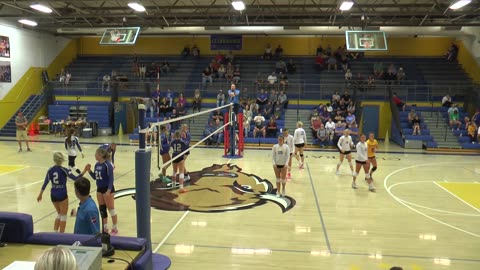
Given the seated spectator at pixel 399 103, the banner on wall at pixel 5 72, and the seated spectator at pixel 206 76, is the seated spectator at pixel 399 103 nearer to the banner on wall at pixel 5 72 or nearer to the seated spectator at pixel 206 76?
the seated spectator at pixel 206 76

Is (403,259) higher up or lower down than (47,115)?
lower down

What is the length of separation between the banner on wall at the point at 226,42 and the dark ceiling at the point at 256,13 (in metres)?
4.30

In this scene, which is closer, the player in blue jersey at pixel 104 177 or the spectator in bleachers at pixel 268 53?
the player in blue jersey at pixel 104 177

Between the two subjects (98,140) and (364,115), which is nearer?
(98,140)

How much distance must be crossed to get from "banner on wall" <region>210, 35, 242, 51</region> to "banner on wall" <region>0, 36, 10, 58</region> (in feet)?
42.0

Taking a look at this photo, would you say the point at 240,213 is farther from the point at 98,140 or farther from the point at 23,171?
the point at 98,140

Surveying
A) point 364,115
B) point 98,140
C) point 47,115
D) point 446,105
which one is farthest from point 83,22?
point 446,105

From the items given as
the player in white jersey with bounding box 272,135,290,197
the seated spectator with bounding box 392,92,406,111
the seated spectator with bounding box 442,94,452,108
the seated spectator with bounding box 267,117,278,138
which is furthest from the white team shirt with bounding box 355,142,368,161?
the seated spectator with bounding box 442,94,452,108

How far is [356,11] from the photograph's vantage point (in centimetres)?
1981

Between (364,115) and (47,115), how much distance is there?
2059 cm

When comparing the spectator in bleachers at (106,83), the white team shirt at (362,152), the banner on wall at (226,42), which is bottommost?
the white team shirt at (362,152)

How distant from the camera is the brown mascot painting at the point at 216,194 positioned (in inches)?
359

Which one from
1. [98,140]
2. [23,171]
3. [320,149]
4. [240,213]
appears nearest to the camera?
[240,213]

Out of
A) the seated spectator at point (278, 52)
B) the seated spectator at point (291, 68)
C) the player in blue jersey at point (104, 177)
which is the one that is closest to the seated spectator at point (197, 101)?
the seated spectator at point (291, 68)
